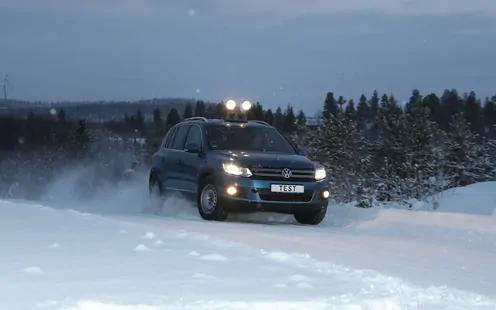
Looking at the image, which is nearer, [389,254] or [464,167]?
[389,254]

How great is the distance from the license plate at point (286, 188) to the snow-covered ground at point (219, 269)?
1545mm

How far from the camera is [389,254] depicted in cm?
734

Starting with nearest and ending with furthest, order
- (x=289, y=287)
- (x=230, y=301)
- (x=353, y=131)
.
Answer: (x=230, y=301) < (x=289, y=287) < (x=353, y=131)

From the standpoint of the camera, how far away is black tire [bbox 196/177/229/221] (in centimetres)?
1092

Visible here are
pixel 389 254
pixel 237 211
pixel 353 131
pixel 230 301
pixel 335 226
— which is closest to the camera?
pixel 230 301

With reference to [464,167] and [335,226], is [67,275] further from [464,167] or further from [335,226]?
[464,167]

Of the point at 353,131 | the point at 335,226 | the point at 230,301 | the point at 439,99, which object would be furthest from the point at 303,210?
the point at 439,99

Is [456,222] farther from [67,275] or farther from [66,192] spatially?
[66,192]

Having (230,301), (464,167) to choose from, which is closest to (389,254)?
(230,301)

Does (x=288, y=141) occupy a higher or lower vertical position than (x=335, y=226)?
higher

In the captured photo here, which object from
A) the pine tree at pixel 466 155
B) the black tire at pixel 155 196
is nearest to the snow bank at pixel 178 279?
the black tire at pixel 155 196

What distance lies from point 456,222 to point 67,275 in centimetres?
733

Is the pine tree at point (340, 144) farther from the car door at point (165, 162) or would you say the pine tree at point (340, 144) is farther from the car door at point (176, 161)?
the car door at point (176, 161)

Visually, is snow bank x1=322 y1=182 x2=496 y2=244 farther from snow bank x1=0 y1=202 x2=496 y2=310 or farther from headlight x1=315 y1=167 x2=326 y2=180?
snow bank x1=0 y1=202 x2=496 y2=310
